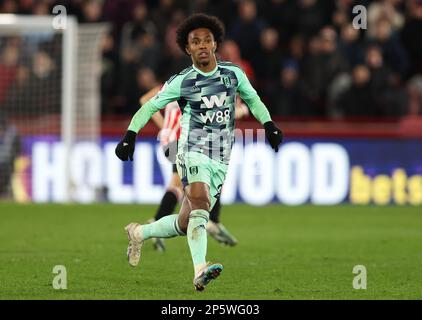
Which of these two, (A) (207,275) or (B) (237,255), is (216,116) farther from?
(B) (237,255)

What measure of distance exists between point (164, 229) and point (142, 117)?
948mm

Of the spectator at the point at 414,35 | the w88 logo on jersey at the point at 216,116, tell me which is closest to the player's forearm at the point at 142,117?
the w88 logo on jersey at the point at 216,116

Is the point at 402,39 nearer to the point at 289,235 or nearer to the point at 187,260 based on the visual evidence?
the point at 289,235

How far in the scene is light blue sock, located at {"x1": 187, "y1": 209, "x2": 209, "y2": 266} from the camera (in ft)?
27.4

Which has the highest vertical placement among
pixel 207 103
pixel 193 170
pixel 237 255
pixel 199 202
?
pixel 207 103

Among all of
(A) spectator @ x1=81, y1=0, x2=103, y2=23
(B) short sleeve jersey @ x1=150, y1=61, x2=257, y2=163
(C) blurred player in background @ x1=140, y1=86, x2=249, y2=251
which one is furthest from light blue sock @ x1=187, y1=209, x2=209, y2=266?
(A) spectator @ x1=81, y1=0, x2=103, y2=23

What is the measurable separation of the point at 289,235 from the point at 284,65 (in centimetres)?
688

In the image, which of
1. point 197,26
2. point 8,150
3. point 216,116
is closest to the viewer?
point 216,116

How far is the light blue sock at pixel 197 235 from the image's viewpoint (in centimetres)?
836

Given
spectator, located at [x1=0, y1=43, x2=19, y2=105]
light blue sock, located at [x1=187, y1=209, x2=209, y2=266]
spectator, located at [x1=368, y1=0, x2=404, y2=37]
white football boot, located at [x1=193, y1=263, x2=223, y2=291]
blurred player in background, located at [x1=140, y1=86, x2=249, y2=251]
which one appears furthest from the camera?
spectator, located at [x1=368, y1=0, x2=404, y2=37]

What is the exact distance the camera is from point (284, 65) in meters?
20.2

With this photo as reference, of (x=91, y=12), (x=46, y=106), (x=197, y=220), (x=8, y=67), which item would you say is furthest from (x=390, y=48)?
(x=197, y=220)

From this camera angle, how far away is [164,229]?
8992mm

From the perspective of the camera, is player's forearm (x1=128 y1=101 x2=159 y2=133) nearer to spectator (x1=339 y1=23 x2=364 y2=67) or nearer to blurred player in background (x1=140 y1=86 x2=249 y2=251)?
blurred player in background (x1=140 y1=86 x2=249 y2=251)
